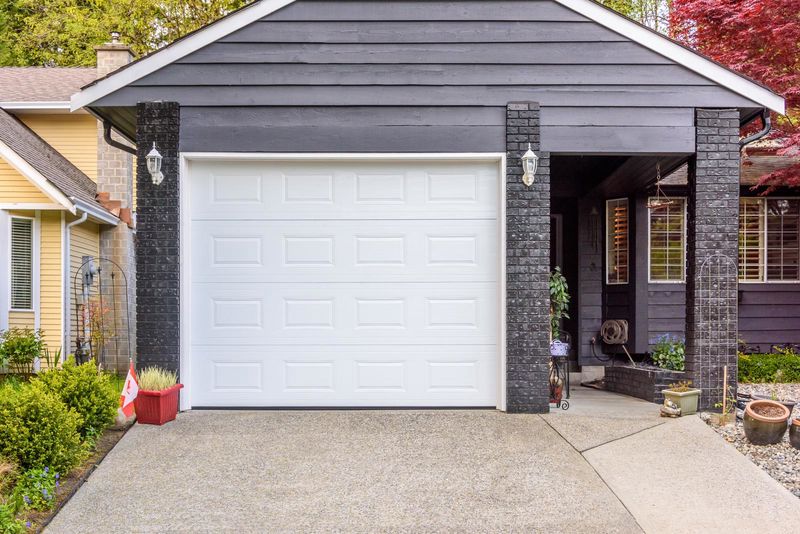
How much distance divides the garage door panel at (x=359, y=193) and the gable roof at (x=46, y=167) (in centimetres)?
354

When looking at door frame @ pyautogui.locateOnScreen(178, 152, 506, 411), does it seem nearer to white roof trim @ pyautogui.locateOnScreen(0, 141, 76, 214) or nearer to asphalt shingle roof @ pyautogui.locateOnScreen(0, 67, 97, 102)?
white roof trim @ pyautogui.locateOnScreen(0, 141, 76, 214)

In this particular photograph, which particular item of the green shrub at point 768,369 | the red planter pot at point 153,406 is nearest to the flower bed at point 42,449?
the red planter pot at point 153,406

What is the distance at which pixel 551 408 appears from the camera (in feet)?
21.2

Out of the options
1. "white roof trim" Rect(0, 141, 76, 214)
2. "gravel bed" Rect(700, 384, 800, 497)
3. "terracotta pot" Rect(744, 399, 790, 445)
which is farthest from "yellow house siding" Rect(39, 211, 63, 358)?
"terracotta pot" Rect(744, 399, 790, 445)

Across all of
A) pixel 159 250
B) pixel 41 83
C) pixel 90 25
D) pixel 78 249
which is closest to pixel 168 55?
pixel 159 250

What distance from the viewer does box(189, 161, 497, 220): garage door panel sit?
21.1 feet

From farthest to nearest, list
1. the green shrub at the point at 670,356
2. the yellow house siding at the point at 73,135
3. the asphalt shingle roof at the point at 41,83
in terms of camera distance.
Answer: the yellow house siding at the point at 73,135, the asphalt shingle roof at the point at 41,83, the green shrub at the point at 670,356

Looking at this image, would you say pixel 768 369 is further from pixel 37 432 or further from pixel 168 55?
pixel 37 432

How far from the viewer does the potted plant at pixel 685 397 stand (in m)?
6.02

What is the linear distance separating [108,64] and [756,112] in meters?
10.2

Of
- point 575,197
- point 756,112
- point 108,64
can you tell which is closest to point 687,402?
point 756,112

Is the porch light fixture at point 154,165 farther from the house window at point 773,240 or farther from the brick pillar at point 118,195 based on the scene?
the house window at point 773,240

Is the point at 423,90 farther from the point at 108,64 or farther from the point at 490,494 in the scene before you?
the point at 108,64

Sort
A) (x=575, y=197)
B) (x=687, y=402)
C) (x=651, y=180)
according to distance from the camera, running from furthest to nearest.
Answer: (x=575, y=197)
(x=651, y=180)
(x=687, y=402)
